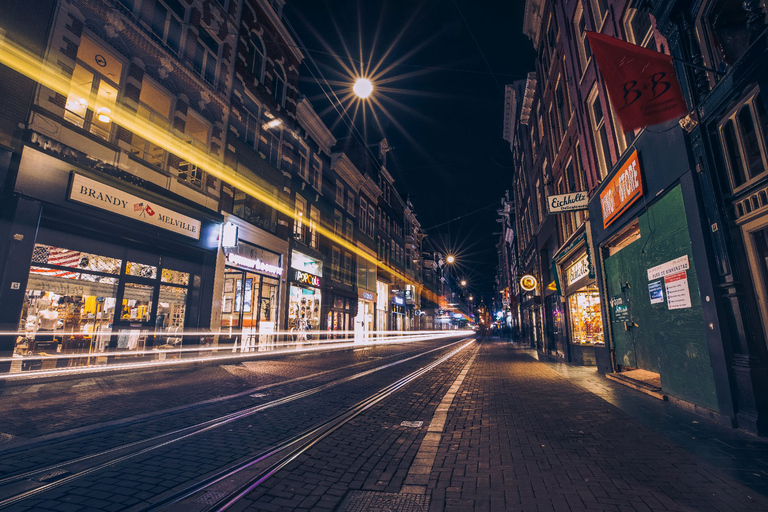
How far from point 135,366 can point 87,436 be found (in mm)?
7269

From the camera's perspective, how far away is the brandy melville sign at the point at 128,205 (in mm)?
11383

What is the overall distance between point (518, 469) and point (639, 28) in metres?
10.2

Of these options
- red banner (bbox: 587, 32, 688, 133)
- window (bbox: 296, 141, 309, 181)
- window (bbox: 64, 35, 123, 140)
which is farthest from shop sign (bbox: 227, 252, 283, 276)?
red banner (bbox: 587, 32, 688, 133)

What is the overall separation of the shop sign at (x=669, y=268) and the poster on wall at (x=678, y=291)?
0.08 m

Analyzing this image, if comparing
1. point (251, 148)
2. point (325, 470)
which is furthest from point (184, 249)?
point (325, 470)

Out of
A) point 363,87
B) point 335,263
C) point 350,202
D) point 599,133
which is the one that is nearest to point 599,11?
point 599,133

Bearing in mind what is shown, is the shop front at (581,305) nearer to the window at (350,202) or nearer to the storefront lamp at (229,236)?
the storefront lamp at (229,236)

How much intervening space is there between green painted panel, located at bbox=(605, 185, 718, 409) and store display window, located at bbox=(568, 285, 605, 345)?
383 cm

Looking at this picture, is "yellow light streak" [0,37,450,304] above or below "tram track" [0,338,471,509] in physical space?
above

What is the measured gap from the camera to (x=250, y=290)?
1998cm

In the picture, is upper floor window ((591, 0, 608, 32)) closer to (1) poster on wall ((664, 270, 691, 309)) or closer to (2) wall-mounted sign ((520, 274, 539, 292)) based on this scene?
(1) poster on wall ((664, 270, 691, 309))

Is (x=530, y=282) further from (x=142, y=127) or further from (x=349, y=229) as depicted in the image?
(x=142, y=127)

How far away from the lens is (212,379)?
970 cm

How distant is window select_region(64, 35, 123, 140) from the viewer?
460 inches
